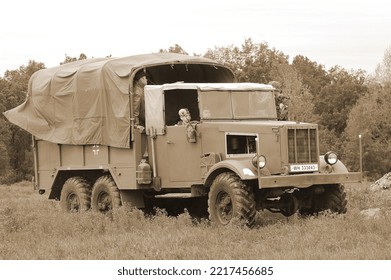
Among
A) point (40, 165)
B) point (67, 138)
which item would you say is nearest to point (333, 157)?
point (67, 138)

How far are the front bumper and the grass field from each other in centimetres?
64

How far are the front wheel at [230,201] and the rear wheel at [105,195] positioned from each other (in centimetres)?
323

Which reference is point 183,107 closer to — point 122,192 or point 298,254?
point 122,192

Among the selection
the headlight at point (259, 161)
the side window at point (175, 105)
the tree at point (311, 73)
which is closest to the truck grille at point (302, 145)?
the headlight at point (259, 161)

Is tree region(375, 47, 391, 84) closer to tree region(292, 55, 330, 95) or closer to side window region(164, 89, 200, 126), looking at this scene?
tree region(292, 55, 330, 95)

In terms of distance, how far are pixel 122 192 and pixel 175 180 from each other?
5.41 ft

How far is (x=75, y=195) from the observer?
63.8ft

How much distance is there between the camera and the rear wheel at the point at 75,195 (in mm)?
18953

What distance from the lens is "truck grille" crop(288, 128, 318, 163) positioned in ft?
49.8

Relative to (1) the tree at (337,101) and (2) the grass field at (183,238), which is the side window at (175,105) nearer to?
(2) the grass field at (183,238)

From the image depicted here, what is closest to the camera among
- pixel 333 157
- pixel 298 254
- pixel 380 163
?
pixel 298 254

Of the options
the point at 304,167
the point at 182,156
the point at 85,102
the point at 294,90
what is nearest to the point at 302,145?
the point at 304,167

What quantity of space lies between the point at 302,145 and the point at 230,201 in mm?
1694

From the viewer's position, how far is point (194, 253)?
38.6 ft
